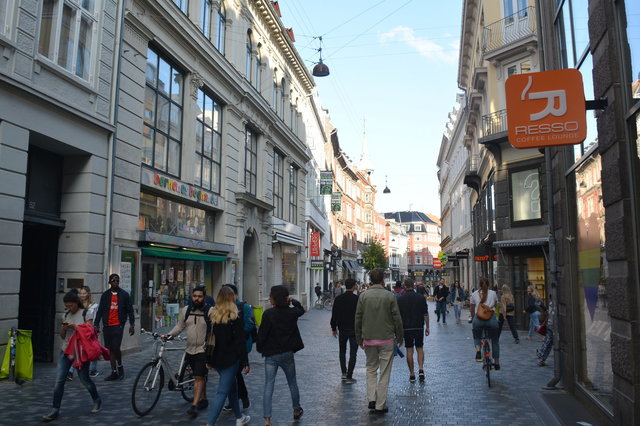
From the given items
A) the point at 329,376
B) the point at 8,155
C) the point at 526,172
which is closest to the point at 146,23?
the point at 8,155

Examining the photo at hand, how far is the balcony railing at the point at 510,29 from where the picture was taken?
2044 cm

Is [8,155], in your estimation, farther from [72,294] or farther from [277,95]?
[277,95]

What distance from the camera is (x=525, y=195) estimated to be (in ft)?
67.1

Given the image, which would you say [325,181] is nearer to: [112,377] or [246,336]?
[112,377]

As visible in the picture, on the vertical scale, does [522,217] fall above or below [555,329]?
above

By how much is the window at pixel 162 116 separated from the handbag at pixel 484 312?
9.60 meters

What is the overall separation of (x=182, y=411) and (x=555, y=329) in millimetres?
6010

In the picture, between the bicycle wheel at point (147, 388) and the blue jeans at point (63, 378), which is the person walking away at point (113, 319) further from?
the bicycle wheel at point (147, 388)

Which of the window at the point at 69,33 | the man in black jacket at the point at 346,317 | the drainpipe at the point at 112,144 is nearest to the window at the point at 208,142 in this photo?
the drainpipe at the point at 112,144

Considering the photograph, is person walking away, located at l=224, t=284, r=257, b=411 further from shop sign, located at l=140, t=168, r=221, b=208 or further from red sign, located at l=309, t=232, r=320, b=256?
red sign, located at l=309, t=232, r=320, b=256

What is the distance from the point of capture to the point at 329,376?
34.3 ft

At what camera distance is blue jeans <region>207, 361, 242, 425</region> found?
6211 mm

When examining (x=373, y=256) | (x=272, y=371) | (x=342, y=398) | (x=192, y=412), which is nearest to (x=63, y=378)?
(x=192, y=412)

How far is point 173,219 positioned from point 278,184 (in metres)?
11.8
